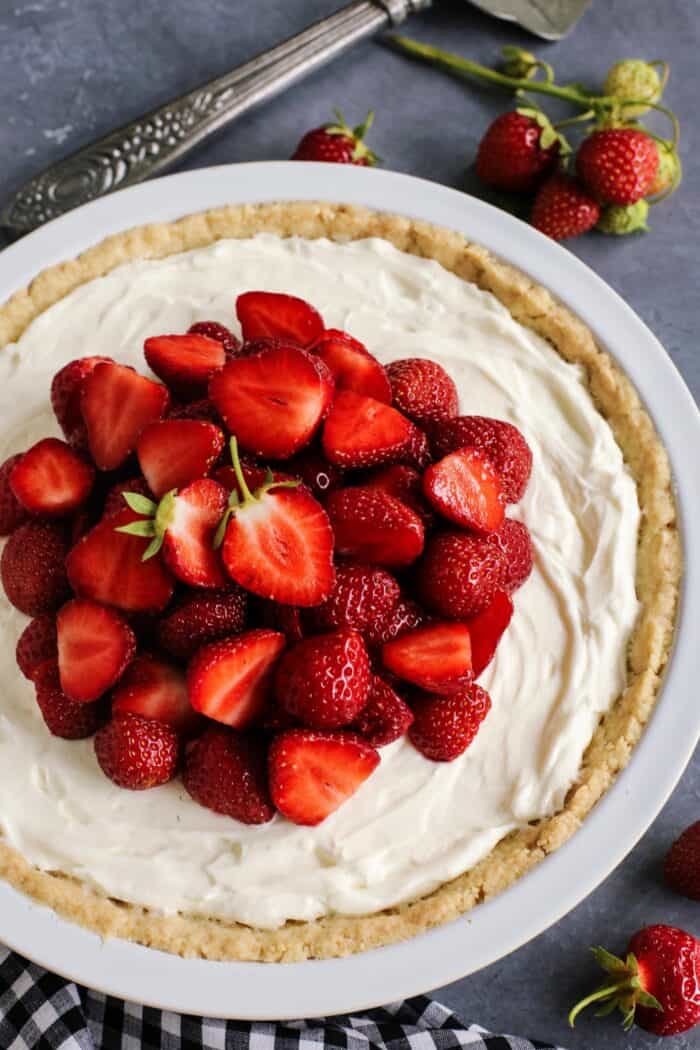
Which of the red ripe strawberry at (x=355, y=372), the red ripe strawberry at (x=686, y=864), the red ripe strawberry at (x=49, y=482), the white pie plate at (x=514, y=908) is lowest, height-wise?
the red ripe strawberry at (x=686, y=864)

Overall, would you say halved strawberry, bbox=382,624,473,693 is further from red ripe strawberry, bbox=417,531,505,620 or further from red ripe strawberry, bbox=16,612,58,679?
red ripe strawberry, bbox=16,612,58,679

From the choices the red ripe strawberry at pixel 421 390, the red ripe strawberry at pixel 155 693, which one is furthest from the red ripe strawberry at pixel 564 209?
the red ripe strawberry at pixel 155 693

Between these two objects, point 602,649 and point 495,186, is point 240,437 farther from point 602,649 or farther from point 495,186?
point 495,186

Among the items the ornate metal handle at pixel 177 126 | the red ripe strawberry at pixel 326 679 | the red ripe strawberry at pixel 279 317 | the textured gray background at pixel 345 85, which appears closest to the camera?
the red ripe strawberry at pixel 326 679

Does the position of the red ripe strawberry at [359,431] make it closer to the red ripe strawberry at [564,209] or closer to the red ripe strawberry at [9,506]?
the red ripe strawberry at [9,506]

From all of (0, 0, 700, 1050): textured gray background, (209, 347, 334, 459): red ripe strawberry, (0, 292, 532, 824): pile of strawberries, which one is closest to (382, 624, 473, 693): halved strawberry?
(0, 292, 532, 824): pile of strawberries

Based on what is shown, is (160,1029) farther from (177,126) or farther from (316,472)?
(177,126)

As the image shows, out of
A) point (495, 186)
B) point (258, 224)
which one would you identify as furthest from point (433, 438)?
point (495, 186)
